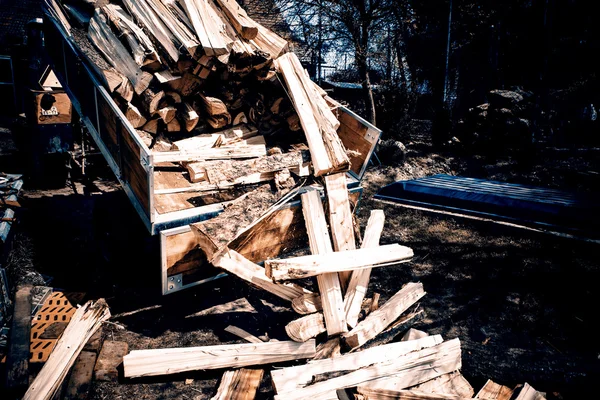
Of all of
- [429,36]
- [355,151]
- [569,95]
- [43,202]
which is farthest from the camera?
[429,36]

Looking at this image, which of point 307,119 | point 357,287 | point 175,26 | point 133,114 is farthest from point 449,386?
point 175,26

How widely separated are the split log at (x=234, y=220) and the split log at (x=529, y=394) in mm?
2384

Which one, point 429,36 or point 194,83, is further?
point 429,36

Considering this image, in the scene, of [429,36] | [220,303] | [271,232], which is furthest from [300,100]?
[429,36]

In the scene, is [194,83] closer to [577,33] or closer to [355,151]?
[355,151]

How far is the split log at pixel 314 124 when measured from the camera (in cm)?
392

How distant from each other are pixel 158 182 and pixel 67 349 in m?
1.63

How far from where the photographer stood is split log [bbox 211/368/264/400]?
260cm

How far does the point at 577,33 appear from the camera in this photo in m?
15.8

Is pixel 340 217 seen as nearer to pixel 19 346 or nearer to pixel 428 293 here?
pixel 428 293

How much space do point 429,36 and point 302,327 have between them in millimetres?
18782

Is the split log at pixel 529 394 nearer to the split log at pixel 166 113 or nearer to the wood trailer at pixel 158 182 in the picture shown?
the wood trailer at pixel 158 182

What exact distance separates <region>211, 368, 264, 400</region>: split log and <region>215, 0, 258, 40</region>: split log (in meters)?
3.60

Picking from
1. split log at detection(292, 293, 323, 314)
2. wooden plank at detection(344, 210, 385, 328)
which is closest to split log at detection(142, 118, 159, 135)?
split log at detection(292, 293, 323, 314)
